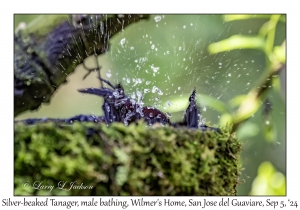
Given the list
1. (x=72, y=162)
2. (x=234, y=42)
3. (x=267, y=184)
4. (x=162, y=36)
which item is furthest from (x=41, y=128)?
(x=162, y=36)

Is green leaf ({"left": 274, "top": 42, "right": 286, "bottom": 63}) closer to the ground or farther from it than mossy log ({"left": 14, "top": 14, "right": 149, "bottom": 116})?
farther from it

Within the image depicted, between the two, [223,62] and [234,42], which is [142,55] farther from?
[234,42]

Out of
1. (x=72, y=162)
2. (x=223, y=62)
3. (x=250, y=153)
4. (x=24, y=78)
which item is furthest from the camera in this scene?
(x=223, y=62)

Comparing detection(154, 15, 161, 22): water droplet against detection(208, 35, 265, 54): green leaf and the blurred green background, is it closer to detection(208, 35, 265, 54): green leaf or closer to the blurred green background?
the blurred green background

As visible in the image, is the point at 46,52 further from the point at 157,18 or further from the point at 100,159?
the point at 157,18

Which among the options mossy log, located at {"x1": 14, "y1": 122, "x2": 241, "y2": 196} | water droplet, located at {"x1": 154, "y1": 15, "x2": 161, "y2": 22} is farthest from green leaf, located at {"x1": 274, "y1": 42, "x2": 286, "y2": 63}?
mossy log, located at {"x1": 14, "y1": 122, "x2": 241, "y2": 196}
